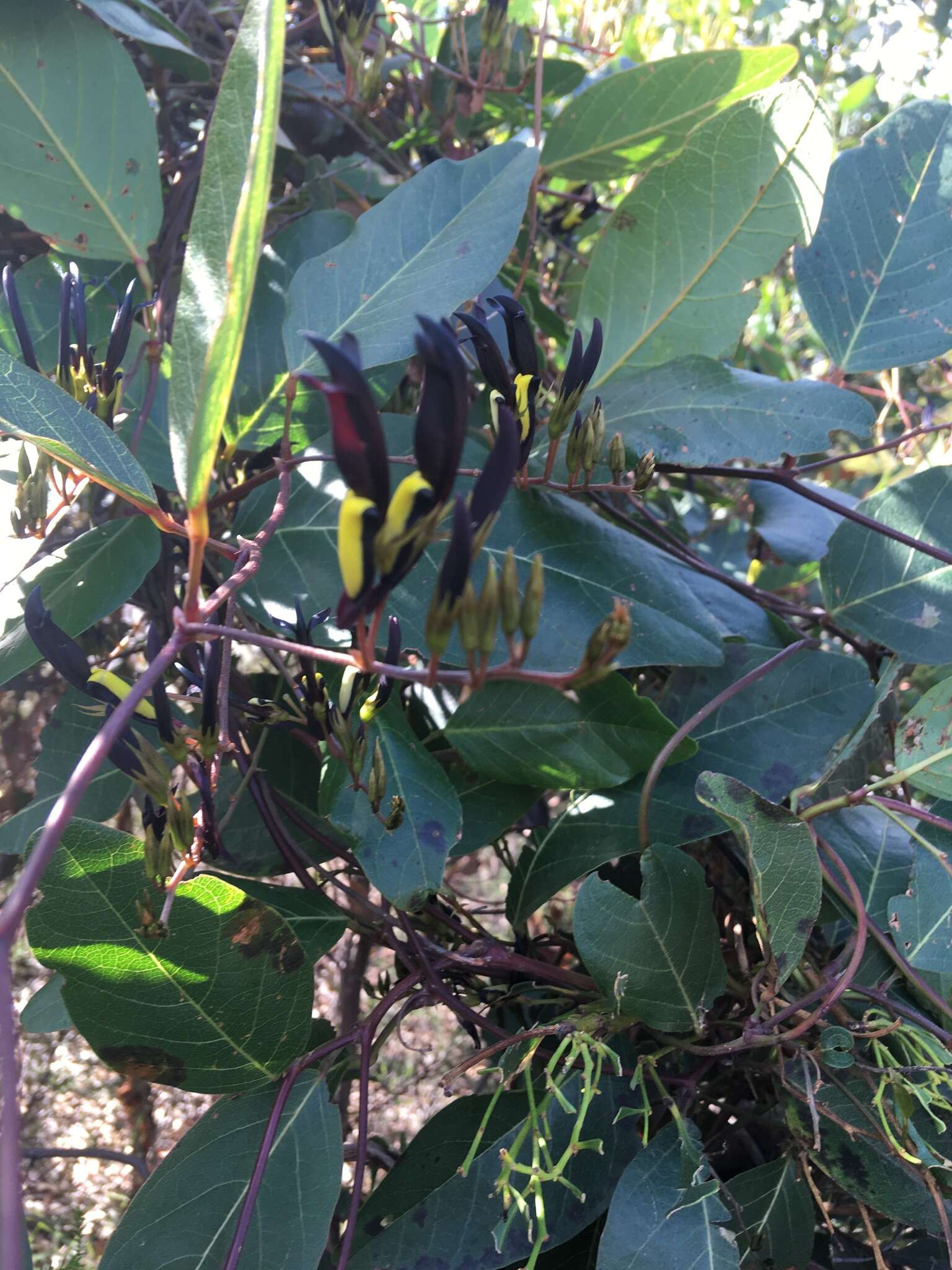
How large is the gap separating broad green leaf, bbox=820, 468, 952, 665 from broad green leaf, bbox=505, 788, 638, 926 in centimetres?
26

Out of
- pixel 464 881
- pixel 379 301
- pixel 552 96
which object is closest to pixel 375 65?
pixel 552 96

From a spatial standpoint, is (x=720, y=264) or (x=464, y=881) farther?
(x=464, y=881)

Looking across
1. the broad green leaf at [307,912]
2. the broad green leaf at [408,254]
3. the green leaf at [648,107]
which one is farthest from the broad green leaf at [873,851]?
the green leaf at [648,107]

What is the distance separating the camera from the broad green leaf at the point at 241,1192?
49 cm

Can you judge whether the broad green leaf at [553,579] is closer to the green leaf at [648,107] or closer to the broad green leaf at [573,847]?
the broad green leaf at [573,847]

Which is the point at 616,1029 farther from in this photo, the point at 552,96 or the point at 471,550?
the point at 552,96

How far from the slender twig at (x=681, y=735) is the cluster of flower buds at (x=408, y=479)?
0.27 meters

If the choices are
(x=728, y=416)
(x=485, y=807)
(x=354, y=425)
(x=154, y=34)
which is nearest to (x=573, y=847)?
(x=485, y=807)

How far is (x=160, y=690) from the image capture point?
428 mm

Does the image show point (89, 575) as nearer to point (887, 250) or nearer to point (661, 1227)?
point (661, 1227)

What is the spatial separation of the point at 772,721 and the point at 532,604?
0.36 meters

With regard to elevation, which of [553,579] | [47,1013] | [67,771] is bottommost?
[47,1013]

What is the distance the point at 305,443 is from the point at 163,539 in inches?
4.9

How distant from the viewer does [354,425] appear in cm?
27
